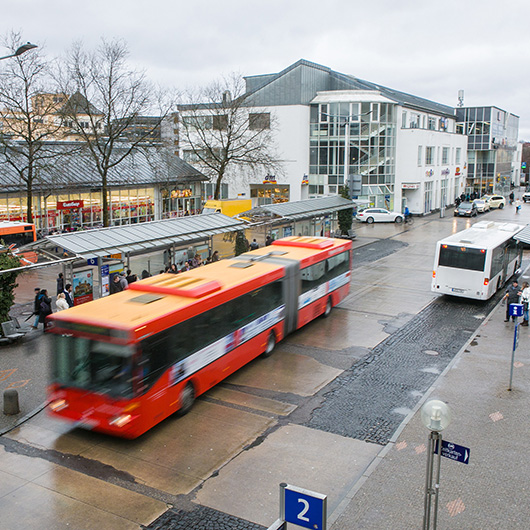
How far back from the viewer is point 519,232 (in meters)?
26.8

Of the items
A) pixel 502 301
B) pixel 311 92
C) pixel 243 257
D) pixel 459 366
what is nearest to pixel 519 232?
pixel 502 301

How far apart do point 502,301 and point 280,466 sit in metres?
16.0

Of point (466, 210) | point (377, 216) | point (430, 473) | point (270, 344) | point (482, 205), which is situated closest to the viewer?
point (430, 473)

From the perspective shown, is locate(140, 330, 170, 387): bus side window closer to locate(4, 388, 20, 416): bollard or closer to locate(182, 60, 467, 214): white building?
locate(4, 388, 20, 416): bollard

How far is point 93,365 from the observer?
34.1ft

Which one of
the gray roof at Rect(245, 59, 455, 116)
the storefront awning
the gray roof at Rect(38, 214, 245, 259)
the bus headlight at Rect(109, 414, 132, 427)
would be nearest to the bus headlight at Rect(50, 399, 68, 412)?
the bus headlight at Rect(109, 414, 132, 427)

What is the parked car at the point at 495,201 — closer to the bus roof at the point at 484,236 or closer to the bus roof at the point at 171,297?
the bus roof at the point at 484,236

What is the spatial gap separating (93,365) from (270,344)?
252 inches

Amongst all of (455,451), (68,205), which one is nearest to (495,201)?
(68,205)

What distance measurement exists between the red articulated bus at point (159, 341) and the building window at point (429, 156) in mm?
46901

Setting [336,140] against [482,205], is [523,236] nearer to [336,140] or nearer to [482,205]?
[336,140]

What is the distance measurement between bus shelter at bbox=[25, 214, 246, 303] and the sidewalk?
11.7 meters

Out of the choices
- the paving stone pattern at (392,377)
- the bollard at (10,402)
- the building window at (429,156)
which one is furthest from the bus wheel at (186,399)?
the building window at (429,156)

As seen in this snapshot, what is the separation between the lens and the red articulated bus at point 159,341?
1026cm
